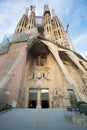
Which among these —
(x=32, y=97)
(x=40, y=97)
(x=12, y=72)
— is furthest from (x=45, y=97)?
(x=12, y=72)

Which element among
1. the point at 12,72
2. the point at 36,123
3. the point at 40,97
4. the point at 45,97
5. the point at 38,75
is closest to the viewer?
the point at 36,123

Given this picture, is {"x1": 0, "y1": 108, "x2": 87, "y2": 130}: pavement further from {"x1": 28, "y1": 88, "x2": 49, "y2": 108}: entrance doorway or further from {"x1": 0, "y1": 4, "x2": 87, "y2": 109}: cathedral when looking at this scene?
{"x1": 28, "y1": 88, "x2": 49, "y2": 108}: entrance doorway

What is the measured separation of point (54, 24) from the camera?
33.5 meters

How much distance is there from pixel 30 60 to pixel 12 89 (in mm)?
7730

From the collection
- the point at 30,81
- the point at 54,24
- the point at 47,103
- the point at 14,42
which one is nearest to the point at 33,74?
the point at 30,81

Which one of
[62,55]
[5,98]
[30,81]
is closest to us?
[5,98]

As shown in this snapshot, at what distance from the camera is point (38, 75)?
16.7 metres

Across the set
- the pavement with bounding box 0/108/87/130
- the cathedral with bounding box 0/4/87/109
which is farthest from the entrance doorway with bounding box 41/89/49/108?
the pavement with bounding box 0/108/87/130

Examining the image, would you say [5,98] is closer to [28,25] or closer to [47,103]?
[47,103]

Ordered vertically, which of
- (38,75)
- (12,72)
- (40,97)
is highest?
(38,75)

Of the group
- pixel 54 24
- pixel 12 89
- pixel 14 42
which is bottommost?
pixel 12 89

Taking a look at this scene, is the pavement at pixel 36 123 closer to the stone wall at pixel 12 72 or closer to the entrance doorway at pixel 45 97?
the stone wall at pixel 12 72

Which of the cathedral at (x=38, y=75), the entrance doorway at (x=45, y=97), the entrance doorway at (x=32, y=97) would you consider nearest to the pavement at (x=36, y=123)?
the cathedral at (x=38, y=75)

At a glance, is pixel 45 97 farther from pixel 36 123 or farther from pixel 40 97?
pixel 36 123
